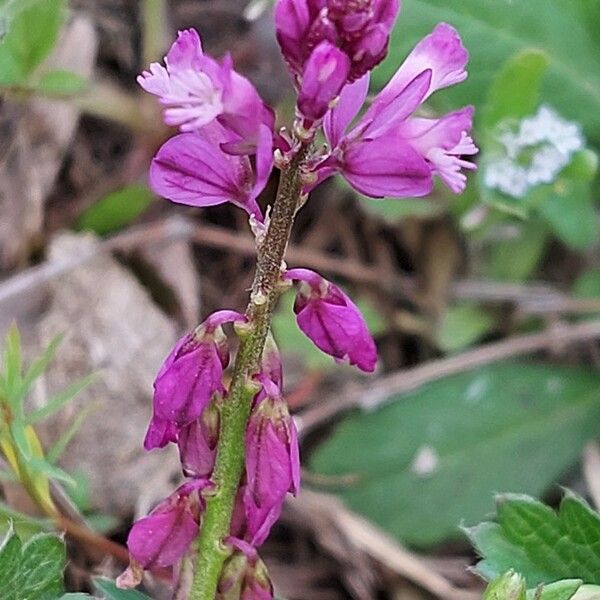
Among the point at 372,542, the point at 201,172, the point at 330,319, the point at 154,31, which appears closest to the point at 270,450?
the point at 330,319

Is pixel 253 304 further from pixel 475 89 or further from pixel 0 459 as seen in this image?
pixel 475 89

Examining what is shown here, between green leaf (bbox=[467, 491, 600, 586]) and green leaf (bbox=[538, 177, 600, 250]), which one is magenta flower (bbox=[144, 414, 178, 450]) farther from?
green leaf (bbox=[538, 177, 600, 250])

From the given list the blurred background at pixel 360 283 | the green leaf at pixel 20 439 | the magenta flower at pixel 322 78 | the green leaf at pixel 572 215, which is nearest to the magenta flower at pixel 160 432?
the green leaf at pixel 20 439

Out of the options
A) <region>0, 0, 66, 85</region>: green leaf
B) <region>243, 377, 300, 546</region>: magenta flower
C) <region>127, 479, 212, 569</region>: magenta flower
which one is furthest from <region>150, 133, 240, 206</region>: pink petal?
<region>0, 0, 66, 85</region>: green leaf

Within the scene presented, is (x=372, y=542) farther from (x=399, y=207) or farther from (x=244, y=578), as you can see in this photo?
(x=244, y=578)

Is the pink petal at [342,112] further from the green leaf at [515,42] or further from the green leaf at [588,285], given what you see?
the green leaf at [588,285]

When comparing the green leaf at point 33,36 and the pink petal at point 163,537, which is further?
the green leaf at point 33,36
